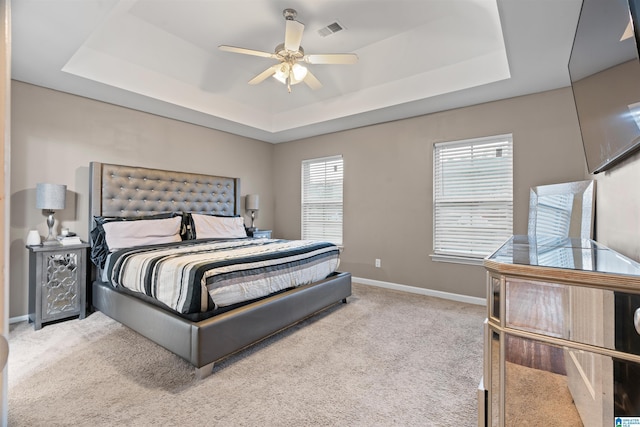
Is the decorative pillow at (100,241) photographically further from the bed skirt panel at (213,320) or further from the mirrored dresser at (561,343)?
the mirrored dresser at (561,343)

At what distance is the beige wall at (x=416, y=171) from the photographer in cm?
313

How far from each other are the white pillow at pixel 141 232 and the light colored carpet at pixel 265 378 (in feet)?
2.75

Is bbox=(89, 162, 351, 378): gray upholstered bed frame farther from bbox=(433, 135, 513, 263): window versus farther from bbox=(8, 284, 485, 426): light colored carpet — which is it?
bbox=(433, 135, 513, 263): window

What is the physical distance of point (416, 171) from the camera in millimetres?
4012

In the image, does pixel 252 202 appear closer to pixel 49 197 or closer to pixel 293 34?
pixel 49 197

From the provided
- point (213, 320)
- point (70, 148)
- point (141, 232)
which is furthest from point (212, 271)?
point (70, 148)

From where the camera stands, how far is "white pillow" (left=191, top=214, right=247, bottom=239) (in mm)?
3816

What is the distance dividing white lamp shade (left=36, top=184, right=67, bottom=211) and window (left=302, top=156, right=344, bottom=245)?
10.9 feet

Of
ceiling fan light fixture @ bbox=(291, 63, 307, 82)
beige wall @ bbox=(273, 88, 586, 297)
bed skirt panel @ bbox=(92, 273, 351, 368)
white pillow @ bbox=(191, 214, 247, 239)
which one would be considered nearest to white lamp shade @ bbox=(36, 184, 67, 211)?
bed skirt panel @ bbox=(92, 273, 351, 368)

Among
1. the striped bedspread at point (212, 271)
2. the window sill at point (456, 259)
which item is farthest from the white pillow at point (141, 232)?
the window sill at point (456, 259)

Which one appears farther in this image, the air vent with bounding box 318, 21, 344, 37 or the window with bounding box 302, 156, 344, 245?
the window with bounding box 302, 156, 344, 245

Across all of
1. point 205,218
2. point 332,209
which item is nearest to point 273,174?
point 332,209

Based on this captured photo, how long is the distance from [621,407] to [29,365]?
128 inches

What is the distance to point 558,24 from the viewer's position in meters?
2.04
